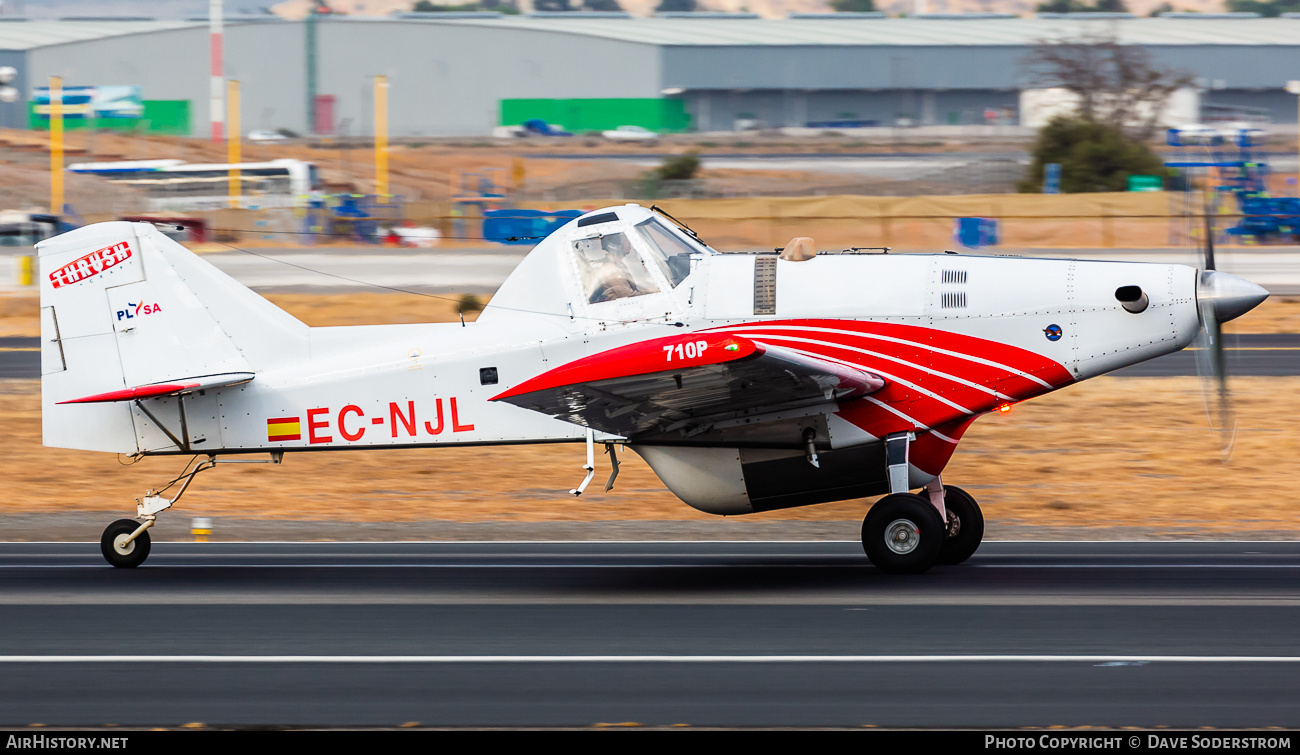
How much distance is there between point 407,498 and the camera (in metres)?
16.4

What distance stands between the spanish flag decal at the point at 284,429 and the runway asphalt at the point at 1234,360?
12.7m

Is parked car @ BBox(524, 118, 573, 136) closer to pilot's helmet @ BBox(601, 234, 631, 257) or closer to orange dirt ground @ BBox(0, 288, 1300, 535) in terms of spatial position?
orange dirt ground @ BBox(0, 288, 1300, 535)

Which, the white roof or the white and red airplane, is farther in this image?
the white roof

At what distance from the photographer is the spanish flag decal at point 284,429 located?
12.0 metres

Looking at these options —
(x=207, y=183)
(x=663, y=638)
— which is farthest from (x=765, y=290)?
(x=207, y=183)

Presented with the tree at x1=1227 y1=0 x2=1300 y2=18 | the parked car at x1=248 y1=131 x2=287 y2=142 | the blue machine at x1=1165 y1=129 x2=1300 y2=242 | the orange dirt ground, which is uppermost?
the tree at x1=1227 y1=0 x2=1300 y2=18

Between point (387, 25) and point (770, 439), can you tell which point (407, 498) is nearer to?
point (770, 439)

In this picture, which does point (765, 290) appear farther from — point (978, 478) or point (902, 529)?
point (978, 478)

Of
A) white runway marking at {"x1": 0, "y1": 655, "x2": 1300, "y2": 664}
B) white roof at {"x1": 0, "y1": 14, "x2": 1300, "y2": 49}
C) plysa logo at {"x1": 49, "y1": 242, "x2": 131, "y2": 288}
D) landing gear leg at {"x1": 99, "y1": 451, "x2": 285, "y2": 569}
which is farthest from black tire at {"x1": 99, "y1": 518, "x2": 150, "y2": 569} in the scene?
white roof at {"x1": 0, "y1": 14, "x2": 1300, "y2": 49}

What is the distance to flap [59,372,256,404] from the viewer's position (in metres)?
12.0

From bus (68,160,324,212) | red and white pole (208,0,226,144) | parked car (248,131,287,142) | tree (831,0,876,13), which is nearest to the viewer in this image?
bus (68,160,324,212)

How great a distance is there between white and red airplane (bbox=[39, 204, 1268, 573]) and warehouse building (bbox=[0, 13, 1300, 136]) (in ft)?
269

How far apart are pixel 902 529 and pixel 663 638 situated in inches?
103
